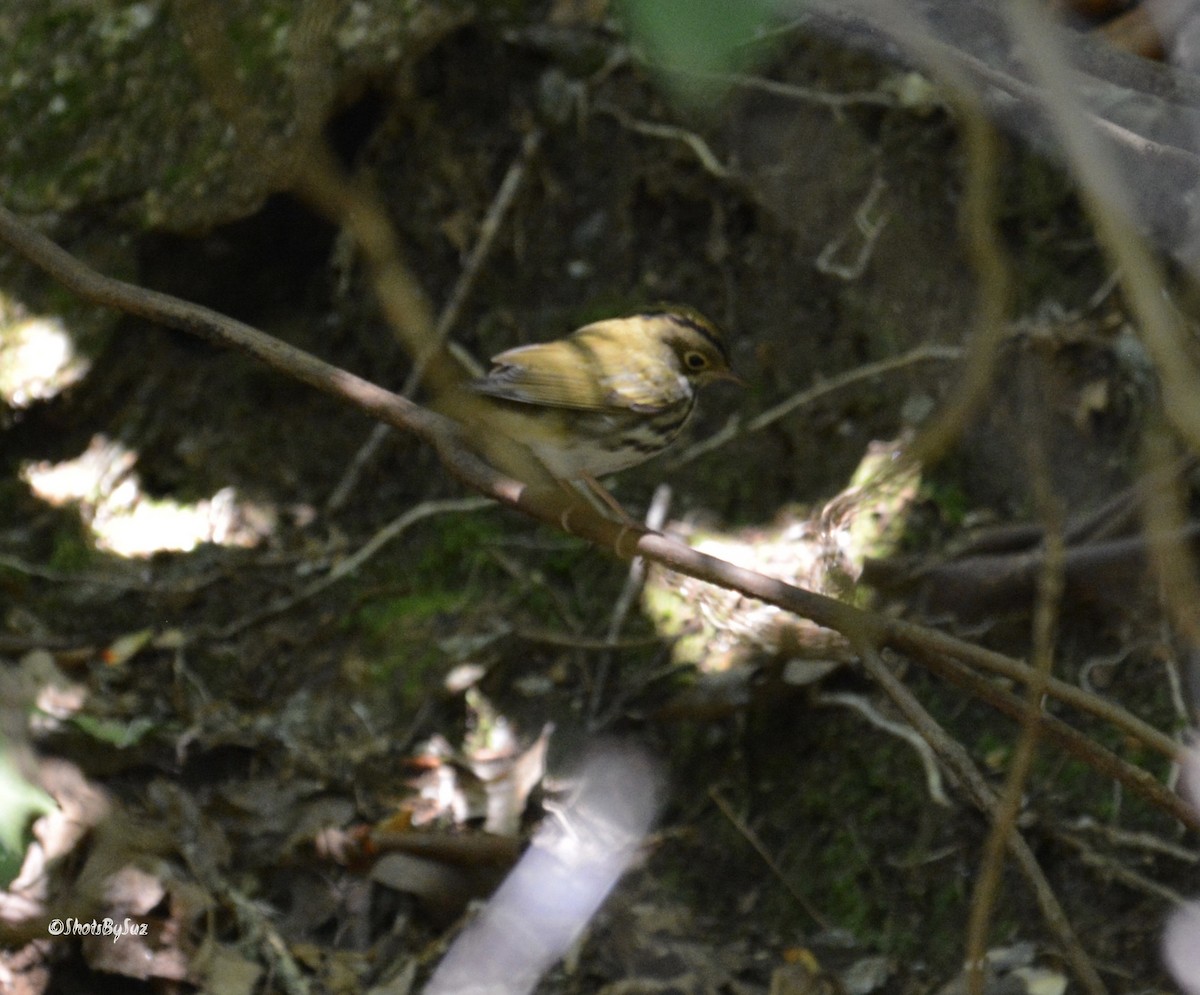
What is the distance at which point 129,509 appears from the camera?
424 centimetres

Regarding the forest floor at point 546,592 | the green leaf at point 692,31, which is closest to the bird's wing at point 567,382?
the forest floor at point 546,592

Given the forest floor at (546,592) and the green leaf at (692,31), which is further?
the forest floor at (546,592)

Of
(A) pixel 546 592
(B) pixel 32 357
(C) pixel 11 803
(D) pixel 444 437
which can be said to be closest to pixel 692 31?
(C) pixel 11 803

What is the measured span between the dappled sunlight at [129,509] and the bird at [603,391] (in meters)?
1.13

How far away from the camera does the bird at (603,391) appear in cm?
346

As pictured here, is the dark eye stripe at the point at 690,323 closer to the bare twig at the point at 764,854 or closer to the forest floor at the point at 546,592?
the forest floor at the point at 546,592

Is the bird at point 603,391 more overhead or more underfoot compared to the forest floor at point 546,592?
more overhead

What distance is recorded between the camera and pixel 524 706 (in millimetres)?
3898

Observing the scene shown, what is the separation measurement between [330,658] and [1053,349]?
7.65ft

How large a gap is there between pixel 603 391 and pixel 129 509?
1676mm

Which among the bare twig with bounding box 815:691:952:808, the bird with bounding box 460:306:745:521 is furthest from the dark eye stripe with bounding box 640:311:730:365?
the bare twig with bounding box 815:691:952:808

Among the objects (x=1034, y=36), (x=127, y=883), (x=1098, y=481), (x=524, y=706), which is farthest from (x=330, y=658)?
(x=1034, y=36)

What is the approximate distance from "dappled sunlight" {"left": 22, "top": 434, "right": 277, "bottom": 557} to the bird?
1.13 meters

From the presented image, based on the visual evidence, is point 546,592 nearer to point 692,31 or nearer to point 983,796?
point 983,796
